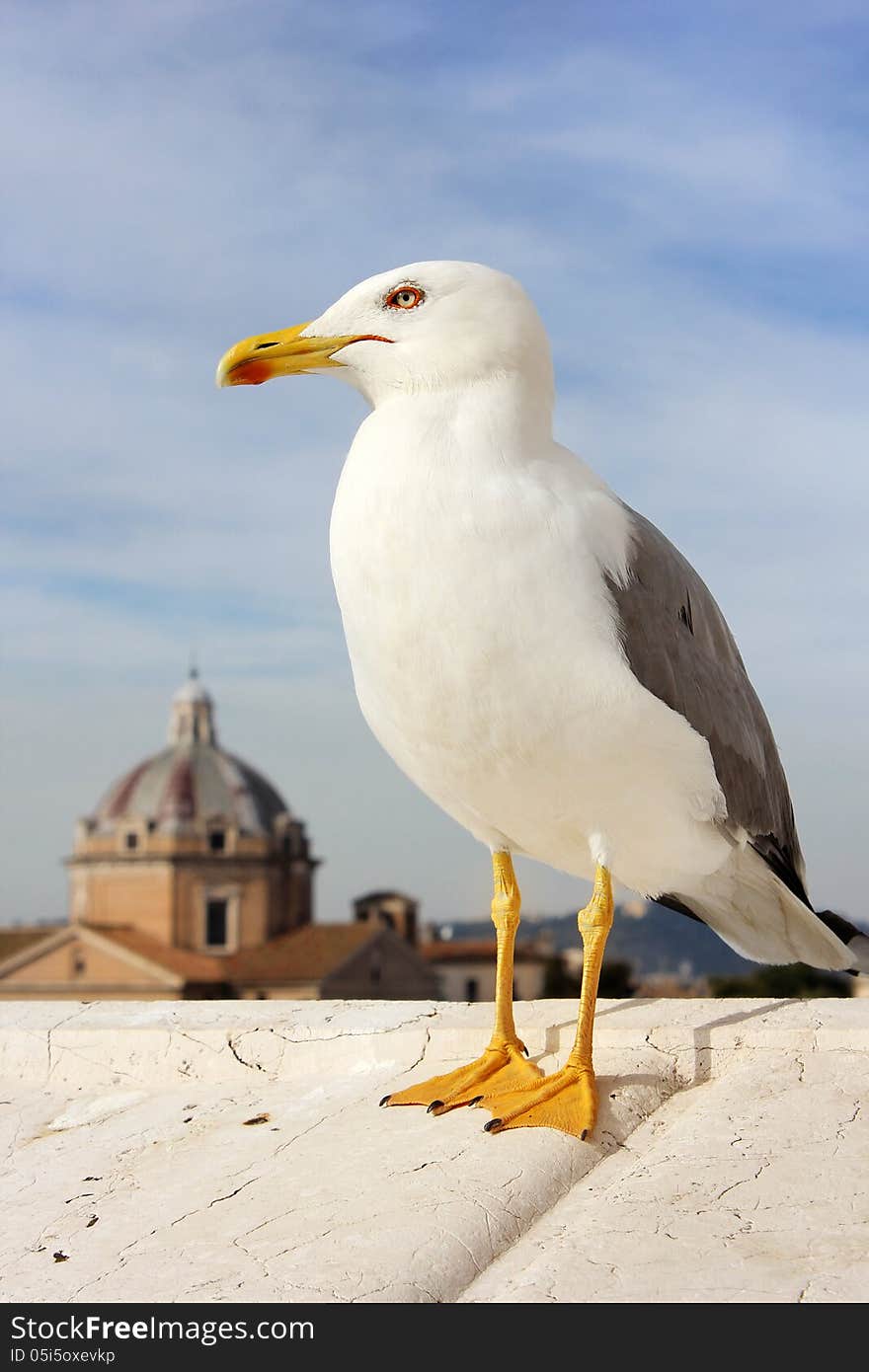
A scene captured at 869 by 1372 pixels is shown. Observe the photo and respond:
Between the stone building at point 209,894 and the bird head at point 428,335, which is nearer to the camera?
the bird head at point 428,335

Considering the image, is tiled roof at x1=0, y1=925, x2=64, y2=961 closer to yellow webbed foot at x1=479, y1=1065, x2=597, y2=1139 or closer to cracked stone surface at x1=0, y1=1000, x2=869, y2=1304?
cracked stone surface at x1=0, y1=1000, x2=869, y2=1304

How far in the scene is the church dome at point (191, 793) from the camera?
60.8 m

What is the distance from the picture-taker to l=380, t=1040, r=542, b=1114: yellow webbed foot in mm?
3732

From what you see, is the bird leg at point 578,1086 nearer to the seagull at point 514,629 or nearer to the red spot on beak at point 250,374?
the seagull at point 514,629

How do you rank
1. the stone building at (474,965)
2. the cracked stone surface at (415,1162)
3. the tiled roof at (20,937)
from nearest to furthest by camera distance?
the cracked stone surface at (415,1162), the tiled roof at (20,937), the stone building at (474,965)

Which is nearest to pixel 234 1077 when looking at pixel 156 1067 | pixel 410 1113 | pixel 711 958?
pixel 156 1067

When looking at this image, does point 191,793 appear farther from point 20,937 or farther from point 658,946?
point 658,946

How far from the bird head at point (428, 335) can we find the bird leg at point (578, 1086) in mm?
1194

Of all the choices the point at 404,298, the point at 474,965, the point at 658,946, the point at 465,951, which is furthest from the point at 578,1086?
the point at 658,946

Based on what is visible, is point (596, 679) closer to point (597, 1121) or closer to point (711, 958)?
point (597, 1121)

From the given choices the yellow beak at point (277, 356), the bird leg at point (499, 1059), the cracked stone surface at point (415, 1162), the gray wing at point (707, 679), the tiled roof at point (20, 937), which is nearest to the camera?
the cracked stone surface at point (415, 1162)

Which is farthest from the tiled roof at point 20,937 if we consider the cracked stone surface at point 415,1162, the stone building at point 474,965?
the cracked stone surface at point 415,1162

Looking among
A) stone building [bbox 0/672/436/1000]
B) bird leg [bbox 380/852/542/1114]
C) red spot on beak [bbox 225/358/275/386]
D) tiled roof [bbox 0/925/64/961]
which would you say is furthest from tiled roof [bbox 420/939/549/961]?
red spot on beak [bbox 225/358/275/386]

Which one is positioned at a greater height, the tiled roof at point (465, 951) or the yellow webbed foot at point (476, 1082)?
the yellow webbed foot at point (476, 1082)
